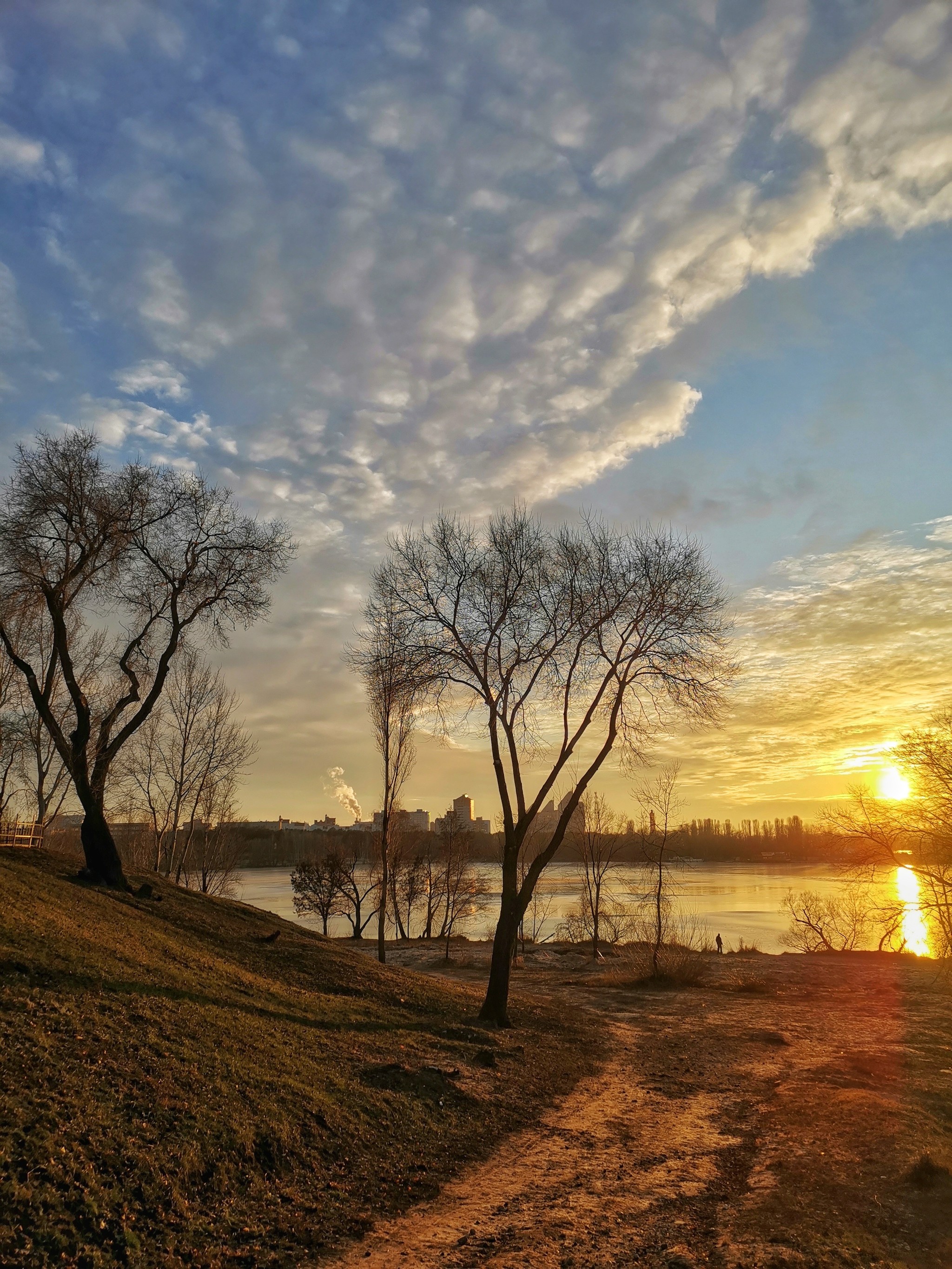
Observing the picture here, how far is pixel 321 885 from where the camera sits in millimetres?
45750

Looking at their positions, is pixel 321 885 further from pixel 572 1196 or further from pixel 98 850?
pixel 572 1196

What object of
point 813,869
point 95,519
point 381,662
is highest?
point 95,519

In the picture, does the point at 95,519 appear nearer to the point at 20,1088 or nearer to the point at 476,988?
the point at 20,1088

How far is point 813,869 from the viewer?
379 feet

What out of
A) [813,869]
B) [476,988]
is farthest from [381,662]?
[813,869]

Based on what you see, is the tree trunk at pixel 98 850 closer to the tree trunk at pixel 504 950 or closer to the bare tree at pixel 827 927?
the tree trunk at pixel 504 950

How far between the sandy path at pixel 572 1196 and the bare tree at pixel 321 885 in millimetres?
35802

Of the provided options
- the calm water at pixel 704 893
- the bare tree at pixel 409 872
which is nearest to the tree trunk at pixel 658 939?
the calm water at pixel 704 893

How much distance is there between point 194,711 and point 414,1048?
2749 centimetres

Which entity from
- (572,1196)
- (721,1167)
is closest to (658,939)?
(721,1167)

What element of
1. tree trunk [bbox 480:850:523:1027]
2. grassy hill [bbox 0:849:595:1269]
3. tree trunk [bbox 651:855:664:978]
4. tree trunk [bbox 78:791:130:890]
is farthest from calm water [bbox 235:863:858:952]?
tree trunk [bbox 78:791:130:890]

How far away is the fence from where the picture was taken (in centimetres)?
1945

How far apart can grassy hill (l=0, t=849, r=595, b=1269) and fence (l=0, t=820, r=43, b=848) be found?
587cm

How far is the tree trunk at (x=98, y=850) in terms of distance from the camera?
1677cm
